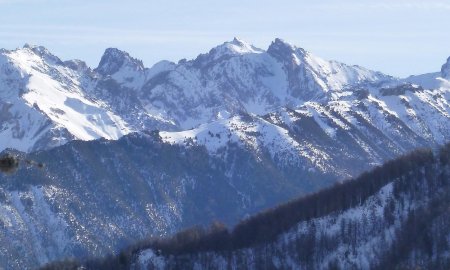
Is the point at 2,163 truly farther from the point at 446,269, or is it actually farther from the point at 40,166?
the point at 446,269

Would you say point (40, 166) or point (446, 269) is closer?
point (40, 166)

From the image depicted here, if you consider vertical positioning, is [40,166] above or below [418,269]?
above

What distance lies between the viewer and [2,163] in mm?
23047

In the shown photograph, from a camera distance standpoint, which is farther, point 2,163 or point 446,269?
point 446,269

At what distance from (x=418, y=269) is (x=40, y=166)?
183 meters

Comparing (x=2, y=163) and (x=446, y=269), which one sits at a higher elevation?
(x=2, y=163)

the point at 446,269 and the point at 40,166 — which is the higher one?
the point at 40,166

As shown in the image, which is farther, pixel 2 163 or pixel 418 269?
pixel 418 269

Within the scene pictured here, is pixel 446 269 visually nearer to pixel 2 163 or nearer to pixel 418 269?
pixel 418 269

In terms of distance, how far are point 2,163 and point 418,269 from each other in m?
184

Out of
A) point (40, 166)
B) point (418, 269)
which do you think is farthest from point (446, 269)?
point (40, 166)

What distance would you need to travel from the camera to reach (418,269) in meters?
200

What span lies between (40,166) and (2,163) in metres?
0.96

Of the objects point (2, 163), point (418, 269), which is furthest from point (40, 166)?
point (418, 269)
